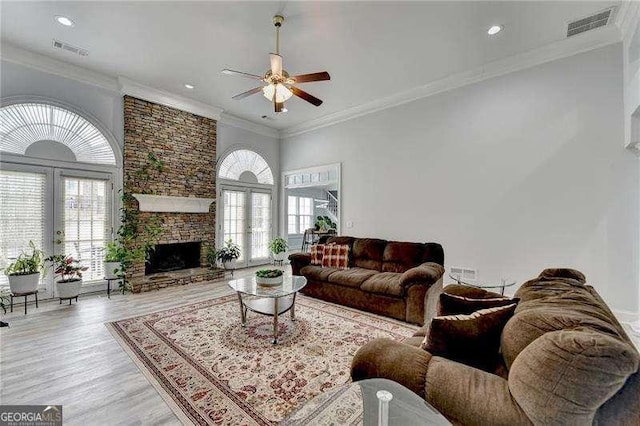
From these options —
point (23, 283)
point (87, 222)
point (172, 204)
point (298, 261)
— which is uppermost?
point (172, 204)

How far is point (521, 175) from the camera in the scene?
12.8ft

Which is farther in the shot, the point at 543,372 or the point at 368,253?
the point at 368,253

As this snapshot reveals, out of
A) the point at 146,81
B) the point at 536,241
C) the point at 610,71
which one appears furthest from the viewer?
the point at 146,81

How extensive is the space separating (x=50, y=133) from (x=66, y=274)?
2216mm

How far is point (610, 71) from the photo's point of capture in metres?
3.38

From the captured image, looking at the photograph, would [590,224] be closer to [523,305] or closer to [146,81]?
[523,305]

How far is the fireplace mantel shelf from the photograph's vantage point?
16.6 feet

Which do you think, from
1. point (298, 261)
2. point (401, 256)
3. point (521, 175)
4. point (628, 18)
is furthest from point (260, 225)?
point (628, 18)

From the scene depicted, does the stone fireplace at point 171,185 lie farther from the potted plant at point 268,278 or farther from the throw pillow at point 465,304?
the throw pillow at point 465,304

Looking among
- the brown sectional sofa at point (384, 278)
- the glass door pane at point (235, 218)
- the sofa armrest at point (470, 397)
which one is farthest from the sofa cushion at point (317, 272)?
the sofa armrest at point (470, 397)

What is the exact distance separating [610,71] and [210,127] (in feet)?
21.9

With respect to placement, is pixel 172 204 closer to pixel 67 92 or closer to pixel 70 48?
pixel 67 92

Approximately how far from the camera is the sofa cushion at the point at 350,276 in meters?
3.94

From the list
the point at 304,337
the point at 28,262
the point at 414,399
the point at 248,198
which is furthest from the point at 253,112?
the point at 414,399
